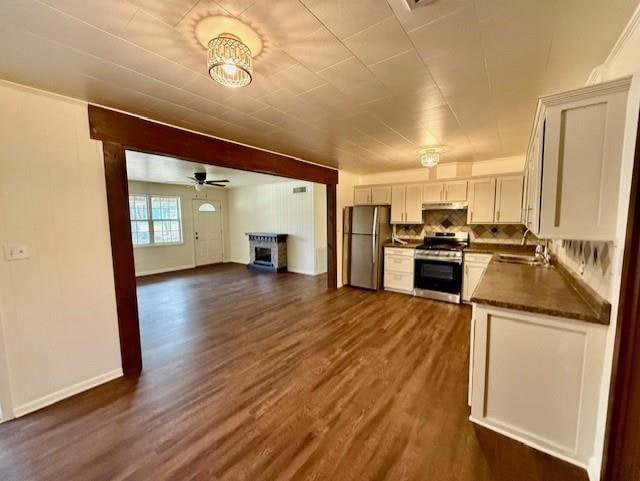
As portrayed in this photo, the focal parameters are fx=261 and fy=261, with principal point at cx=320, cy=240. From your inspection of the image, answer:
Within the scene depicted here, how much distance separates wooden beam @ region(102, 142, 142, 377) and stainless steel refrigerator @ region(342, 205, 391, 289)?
3753 mm

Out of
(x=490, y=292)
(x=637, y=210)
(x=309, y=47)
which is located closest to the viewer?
(x=637, y=210)

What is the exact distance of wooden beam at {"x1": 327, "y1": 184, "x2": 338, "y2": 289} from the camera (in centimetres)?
516

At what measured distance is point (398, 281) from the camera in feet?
16.3

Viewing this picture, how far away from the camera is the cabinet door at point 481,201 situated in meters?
4.22

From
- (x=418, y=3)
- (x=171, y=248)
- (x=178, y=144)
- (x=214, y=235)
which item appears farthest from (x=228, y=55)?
(x=214, y=235)

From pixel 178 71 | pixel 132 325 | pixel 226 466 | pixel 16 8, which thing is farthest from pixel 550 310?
→ pixel 132 325

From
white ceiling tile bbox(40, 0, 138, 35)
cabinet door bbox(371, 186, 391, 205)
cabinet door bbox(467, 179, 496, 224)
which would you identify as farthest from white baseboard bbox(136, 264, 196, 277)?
cabinet door bbox(467, 179, 496, 224)

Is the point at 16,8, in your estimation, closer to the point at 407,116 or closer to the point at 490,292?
the point at 407,116

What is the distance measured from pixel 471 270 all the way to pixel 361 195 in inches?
99.6

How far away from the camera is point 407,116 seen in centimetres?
249

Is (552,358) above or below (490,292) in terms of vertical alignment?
below

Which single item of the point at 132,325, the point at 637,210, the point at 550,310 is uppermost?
the point at 637,210

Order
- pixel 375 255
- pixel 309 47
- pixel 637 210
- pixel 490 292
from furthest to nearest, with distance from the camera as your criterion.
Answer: pixel 375 255 → pixel 490 292 → pixel 309 47 → pixel 637 210

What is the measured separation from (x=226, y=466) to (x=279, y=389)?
2.39 ft
